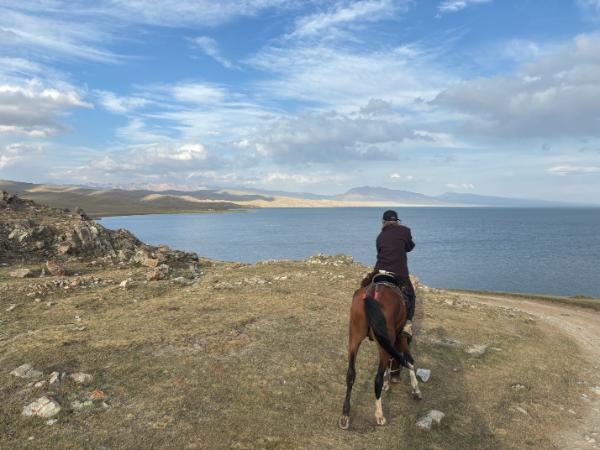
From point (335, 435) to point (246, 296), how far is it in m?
10.6

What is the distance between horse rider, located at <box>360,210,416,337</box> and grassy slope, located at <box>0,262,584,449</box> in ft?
8.75

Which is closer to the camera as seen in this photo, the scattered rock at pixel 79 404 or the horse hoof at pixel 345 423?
the scattered rock at pixel 79 404

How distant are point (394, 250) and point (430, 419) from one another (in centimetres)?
417

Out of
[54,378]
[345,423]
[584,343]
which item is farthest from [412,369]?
[584,343]

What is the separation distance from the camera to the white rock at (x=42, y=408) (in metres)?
8.22

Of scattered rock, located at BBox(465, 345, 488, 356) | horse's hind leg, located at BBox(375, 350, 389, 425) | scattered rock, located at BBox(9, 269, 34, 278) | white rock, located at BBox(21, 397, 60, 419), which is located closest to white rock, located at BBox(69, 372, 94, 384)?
white rock, located at BBox(21, 397, 60, 419)

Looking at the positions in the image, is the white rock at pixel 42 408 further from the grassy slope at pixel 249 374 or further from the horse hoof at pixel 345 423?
the horse hoof at pixel 345 423

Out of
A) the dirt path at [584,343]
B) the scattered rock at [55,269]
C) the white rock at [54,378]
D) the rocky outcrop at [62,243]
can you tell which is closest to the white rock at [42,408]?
the white rock at [54,378]

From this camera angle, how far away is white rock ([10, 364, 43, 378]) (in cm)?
960

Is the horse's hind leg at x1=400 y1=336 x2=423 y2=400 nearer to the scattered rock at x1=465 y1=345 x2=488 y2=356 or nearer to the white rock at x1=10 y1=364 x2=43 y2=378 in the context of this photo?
the scattered rock at x1=465 y1=345 x2=488 y2=356

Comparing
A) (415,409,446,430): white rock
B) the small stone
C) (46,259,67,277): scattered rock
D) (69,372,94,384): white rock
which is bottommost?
the small stone

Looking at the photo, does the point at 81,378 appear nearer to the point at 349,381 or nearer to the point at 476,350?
the point at 349,381

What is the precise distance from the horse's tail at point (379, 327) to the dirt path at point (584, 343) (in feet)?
14.6

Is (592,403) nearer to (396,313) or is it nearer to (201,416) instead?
(396,313)
